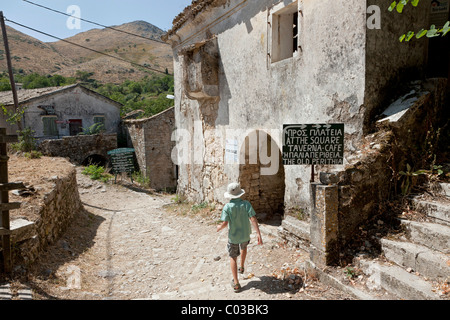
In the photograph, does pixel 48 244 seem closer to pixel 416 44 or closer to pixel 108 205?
pixel 108 205

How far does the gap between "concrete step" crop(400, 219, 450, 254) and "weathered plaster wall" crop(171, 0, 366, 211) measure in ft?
4.48

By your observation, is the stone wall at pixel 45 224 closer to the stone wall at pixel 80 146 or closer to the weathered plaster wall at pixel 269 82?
the weathered plaster wall at pixel 269 82

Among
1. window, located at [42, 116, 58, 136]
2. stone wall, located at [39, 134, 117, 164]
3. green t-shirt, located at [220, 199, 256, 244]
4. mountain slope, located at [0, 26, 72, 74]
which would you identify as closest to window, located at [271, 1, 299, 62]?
green t-shirt, located at [220, 199, 256, 244]

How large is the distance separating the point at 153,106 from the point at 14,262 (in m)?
21.0

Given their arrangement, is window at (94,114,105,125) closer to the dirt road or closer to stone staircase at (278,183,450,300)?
the dirt road

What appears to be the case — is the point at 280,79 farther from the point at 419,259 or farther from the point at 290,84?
the point at 419,259

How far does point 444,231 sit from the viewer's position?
327 cm

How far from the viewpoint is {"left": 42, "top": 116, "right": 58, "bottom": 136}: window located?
19897 mm

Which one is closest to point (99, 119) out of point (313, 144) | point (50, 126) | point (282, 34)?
point (50, 126)

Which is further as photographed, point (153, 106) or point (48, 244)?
point (153, 106)

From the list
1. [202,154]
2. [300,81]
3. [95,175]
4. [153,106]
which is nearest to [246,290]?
[300,81]

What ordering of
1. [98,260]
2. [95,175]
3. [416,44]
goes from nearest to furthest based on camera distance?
[416,44], [98,260], [95,175]

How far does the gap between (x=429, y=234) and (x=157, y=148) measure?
15.7 m

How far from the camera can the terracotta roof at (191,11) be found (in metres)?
7.55
